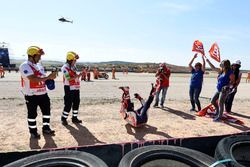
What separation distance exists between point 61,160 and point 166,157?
1.36 m

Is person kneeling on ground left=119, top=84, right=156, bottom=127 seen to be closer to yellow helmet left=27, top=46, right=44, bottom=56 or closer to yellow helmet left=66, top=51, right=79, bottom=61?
yellow helmet left=66, top=51, right=79, bottom=61

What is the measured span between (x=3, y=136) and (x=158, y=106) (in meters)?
6.37

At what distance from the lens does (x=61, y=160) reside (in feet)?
12.3

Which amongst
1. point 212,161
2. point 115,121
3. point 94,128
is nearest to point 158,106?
point 115,121

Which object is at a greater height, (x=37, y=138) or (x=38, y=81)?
(x=38, y=81)

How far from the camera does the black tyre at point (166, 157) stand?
3.91m

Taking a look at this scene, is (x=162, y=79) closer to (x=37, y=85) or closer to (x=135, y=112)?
(x=135, y=112)

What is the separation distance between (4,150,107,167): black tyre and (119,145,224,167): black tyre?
1.51 feet

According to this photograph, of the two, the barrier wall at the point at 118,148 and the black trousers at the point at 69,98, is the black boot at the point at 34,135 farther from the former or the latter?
the barrier wall at the point at 118,148

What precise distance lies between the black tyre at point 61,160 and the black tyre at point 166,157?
462mm

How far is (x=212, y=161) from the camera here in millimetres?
3965

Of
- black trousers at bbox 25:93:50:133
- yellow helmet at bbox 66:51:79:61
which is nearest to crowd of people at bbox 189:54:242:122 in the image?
yellow helmet at bbox 66:51:79:61

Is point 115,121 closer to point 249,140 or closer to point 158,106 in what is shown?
point 158,106

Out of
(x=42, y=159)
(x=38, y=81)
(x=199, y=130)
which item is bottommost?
(x=199, y=130)
